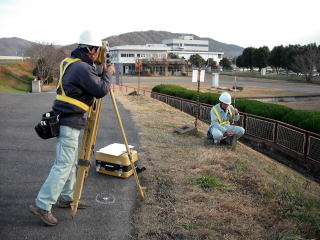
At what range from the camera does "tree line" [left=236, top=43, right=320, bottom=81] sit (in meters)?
50.5

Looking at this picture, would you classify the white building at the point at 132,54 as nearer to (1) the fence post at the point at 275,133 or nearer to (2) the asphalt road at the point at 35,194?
(1) the fence post at the point at 275,133

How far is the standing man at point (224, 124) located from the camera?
7.02 metres

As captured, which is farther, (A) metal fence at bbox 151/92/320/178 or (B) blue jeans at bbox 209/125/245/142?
(A) metal fence at bbox 151/92/320/178

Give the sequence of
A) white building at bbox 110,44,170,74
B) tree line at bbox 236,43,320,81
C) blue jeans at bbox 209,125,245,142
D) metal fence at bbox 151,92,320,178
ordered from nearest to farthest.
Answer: blue jeans at bbox 209,125,245,142, metal fence at bbox 151,92,320,178, tree line at bbox 236,43,320,81, white building at bbox 110,44,170,74

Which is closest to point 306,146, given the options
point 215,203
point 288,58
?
point 215,203

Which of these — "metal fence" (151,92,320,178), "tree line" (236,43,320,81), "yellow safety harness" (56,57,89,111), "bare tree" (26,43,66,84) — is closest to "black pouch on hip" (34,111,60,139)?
"yellow safety harness" (56,57,89,111)

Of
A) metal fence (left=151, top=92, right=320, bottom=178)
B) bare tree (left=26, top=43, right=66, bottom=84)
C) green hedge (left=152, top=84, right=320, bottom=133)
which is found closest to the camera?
metal fence (left=151, top=92, right=320, bottom=178)

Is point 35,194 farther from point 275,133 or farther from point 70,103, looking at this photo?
point 275,133

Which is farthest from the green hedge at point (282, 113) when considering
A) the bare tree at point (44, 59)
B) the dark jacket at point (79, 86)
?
the bare tree at point (44, 59)

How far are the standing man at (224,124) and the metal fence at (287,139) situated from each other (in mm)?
1671

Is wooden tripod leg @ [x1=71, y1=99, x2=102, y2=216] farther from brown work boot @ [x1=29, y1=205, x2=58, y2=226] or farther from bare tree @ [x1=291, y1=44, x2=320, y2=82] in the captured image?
bare tree @ [x1=291, y1=44, x2=320, y2=82]

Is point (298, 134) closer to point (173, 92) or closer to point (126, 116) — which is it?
point (126, 116)

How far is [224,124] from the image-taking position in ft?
23.6

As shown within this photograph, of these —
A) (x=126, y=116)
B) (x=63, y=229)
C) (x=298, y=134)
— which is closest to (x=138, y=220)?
(x=63, y=229)
